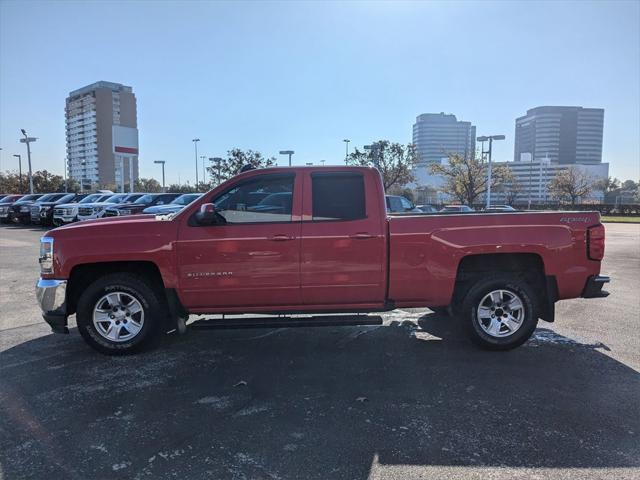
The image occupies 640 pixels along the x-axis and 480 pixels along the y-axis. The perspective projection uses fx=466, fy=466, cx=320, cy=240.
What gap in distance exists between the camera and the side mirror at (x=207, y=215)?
185 inches

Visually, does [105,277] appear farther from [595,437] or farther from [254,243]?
[595,437]

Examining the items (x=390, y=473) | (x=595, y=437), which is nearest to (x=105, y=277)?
(x=390, y=473)

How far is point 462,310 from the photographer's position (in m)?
5.21

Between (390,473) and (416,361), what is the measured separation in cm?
206

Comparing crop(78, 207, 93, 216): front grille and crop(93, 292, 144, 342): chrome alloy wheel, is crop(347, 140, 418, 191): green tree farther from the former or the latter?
crop(93, 292, 144, 342): chrome alloy wheel

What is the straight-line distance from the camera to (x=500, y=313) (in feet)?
17.1

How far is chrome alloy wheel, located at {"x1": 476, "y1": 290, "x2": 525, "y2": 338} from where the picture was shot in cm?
518

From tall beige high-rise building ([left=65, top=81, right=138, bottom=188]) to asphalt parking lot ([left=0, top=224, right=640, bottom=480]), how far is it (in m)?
118

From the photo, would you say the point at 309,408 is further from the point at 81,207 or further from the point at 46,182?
the point at 46,182

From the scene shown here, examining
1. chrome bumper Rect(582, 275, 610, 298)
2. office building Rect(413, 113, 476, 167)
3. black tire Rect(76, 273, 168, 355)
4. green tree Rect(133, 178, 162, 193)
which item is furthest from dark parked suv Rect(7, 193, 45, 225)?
office building Rect(413, 113, 476, 167)

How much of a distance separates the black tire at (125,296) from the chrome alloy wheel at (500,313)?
3.54 metres

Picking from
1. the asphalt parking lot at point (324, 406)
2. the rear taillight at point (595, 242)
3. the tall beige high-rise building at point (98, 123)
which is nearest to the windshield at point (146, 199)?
the asphalt parking lot at point (324, 406)

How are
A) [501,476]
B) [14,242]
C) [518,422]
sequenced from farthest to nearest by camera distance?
[14,242]
[518,422]
[501,476]

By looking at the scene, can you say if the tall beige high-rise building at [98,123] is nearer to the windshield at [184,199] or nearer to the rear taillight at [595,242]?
the windshield at [184,199]
